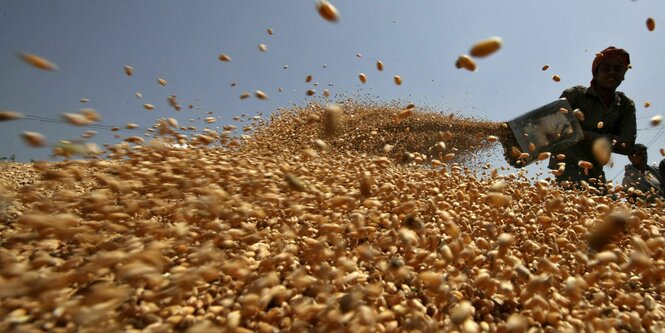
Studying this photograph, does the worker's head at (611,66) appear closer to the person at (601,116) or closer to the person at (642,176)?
the person at (601,116)

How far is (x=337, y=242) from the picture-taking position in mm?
2133

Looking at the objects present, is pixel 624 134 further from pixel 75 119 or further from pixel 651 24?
pixel 75 119

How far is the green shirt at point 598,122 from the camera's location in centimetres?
496

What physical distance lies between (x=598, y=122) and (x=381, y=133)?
380 centimetres

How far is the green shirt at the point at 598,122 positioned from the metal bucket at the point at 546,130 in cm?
13

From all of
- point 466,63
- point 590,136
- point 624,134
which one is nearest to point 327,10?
point 466,63

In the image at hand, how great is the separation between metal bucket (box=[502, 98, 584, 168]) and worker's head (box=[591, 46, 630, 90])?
0.51m

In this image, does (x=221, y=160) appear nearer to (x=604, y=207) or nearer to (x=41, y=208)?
(x=41, y=208)

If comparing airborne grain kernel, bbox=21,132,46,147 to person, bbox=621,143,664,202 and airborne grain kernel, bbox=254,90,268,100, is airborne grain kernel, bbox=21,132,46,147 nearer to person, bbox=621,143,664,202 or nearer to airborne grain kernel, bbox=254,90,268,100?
airborne grain kernel, bbox=254,90,268,100

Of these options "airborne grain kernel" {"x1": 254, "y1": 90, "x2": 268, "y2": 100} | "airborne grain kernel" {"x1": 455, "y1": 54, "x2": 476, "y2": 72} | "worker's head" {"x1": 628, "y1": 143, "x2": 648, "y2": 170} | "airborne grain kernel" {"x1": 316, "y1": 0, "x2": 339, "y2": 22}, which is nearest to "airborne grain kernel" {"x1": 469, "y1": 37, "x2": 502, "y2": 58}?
"airborne grain kernel" {"x1": 455, "y1": 54, "x2": 476, "y2": 72}

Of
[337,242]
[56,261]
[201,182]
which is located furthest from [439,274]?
[56,261]

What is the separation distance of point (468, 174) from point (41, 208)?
12.0 ft

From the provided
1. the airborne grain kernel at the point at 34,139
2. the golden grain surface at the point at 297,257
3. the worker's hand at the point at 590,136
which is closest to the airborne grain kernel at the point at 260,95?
the golden grain surface at the point at 297,257

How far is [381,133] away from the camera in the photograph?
7801mm
